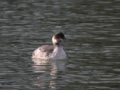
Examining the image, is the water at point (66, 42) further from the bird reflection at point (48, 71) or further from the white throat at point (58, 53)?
the white throat at point (58, 53)

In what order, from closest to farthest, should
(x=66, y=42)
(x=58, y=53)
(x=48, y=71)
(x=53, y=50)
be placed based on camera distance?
(x=48, y=71)
(x=58, y=53)
(x=53, y=50)
(x=66, y=42)

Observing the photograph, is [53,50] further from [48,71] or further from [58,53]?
[48,71]

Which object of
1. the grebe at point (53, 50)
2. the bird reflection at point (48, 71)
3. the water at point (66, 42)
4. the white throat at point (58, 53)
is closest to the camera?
the bird reflection at point (48, 71)

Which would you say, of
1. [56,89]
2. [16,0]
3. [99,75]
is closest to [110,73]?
[99,75]

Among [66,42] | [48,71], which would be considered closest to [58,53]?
[66,42]

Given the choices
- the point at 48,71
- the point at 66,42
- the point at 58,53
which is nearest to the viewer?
the point at 48,71

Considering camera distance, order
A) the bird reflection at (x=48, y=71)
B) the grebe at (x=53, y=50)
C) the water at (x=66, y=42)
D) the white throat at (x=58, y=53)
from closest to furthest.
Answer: the bird reflection at (x=48, y=71) < the water at (x=66, y=42) < the white throat at (x=58, y=53) < the grebe at (x=53, y=50)

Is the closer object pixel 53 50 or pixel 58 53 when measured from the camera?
pixel 58 53

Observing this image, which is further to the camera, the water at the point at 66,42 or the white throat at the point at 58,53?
the white throat at the point at 58,53

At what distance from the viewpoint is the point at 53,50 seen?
2872 centimetres

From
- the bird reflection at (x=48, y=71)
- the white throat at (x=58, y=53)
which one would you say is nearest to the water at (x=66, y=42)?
the bird reflection at (x=48, y=71)

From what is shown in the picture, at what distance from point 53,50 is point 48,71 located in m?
3.83

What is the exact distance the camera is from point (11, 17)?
3572 cm

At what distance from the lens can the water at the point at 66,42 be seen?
75.2 feet
